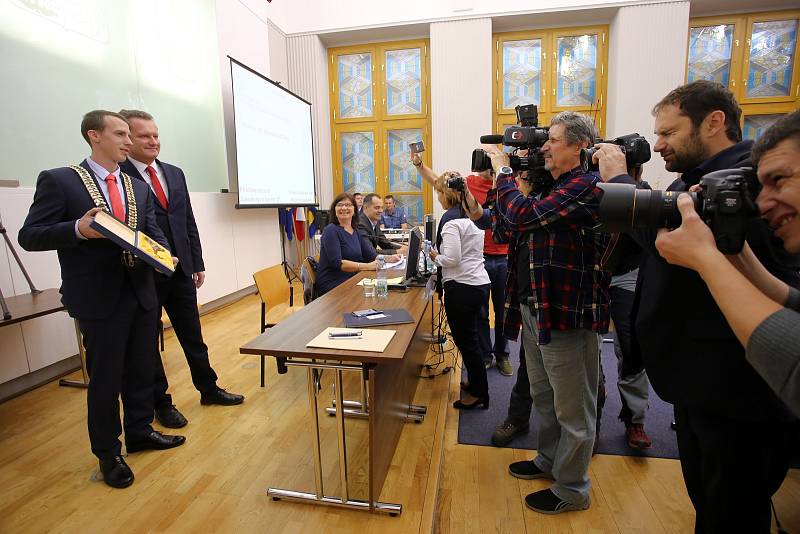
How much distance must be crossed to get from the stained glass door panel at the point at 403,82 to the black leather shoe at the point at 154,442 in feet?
19.8

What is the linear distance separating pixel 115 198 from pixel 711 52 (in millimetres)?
7745

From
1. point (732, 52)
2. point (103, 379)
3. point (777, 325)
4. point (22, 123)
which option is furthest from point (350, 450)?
point (732, 52)

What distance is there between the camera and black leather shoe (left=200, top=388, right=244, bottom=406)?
2.62 m

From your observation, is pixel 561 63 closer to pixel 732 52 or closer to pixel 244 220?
pixel 732 52

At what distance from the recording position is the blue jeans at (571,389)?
5.16ft

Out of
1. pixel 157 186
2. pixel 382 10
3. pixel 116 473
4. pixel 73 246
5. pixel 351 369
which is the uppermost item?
pixel 382 10

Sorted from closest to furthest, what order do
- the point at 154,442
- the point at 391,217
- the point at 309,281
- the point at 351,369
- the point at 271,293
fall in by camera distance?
the point at 351,369
the point at 154,442
the point at 271,293
the point at 309,281
the point at 391,217

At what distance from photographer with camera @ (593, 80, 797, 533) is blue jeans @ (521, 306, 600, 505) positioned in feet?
1.57

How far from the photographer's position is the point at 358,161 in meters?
7.28

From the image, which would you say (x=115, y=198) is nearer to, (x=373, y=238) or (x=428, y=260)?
(x=428, y=260)

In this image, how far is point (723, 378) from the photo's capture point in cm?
91

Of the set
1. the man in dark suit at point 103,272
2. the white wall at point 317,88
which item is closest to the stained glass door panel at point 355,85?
the white wall at point 317,88

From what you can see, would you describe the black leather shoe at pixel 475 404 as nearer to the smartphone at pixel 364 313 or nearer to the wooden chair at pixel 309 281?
the smartphone at pixel 364 313

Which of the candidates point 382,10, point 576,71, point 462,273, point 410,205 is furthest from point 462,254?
point 382,10
